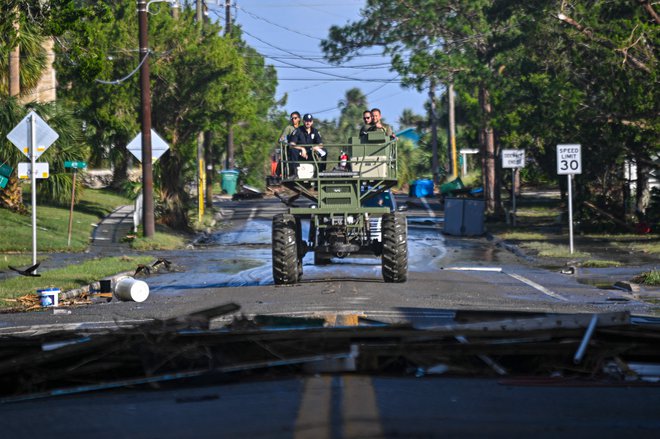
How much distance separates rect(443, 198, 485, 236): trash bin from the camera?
1528 inches

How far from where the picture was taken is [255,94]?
275ft

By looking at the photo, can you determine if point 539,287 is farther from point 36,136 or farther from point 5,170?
point 5,170

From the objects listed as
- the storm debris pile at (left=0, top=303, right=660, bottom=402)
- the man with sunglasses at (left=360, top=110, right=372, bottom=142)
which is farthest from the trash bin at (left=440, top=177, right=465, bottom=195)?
the storm debris pile at (left=0, top=303, right=660, bottom=402)

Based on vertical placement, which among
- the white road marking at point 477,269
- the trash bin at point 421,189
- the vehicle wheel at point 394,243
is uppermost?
the trash bin at point 421,189

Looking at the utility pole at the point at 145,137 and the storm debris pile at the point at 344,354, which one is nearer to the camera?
the storm debris pile at the point at 344,354

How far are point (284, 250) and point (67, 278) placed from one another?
14.8ft

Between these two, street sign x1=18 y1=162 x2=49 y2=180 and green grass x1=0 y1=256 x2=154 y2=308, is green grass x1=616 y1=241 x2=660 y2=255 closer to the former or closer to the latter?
green grass x1=0 y1=256 x2=154 y2=308

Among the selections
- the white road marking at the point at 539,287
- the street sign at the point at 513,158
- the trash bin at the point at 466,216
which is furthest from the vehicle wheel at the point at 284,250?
the street sign at the point at 513,158

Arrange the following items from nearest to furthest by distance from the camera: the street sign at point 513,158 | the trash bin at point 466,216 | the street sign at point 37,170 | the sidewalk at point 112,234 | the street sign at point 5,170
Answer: the street sign at point 37,170
the sidewalk at point 112,234
the street sign at point 5,170
the trash bin at point 466,216
the street sign at point 513,158

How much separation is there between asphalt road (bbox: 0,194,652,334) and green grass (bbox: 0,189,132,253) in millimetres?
3363

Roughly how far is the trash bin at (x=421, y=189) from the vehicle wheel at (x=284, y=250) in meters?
46.1

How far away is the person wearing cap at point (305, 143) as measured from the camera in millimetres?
19031

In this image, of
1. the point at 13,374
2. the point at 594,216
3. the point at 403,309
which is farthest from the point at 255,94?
the point at 13,374

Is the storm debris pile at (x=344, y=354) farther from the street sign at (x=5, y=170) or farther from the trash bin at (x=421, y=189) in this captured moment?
the trash bin at (x=421, y=189)
